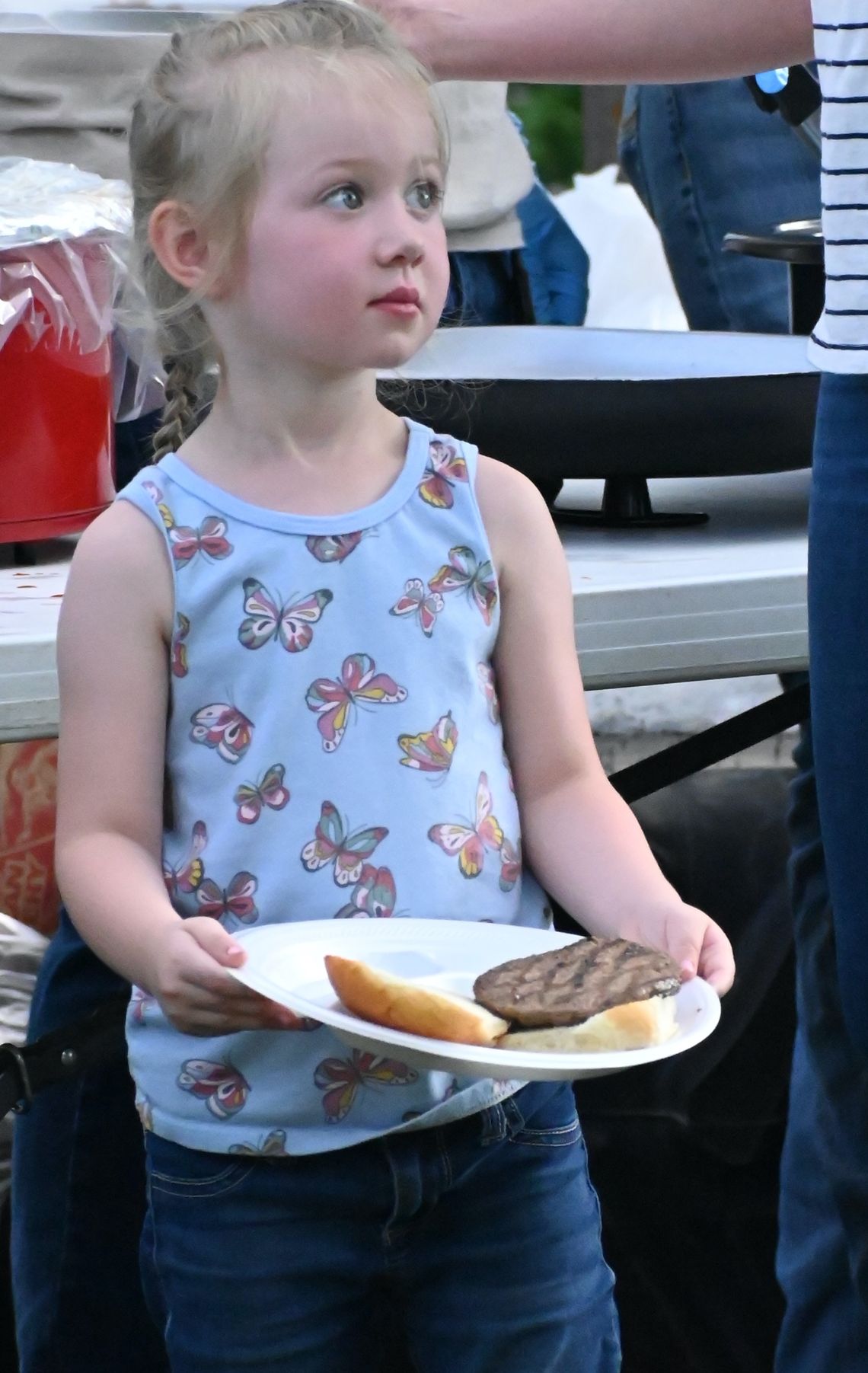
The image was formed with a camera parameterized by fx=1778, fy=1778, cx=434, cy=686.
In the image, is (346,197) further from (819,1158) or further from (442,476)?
(819,1158)

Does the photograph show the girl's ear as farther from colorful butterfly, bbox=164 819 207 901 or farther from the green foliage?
the green foliage

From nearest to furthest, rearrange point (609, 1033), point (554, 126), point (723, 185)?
point (609, 1033), point (723, 185), point (554, 126)

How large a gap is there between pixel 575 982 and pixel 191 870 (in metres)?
0.22

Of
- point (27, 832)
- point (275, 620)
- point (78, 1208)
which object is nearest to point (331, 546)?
point (275, 620)

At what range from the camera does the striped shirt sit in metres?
0.85

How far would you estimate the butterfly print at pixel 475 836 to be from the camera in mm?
929

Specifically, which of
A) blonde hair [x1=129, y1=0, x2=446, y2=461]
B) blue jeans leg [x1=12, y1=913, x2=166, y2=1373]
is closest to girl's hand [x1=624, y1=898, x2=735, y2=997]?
blonde hair [x1=129, y1=0, x2=446, y2=461]

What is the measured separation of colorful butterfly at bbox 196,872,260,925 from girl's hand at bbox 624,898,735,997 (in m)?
0.20

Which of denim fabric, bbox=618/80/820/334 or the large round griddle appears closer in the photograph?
the large round griddle

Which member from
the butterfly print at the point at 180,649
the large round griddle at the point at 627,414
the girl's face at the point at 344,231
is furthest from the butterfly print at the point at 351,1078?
the large round griddle at the point at 627,414

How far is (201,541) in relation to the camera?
3.02ft

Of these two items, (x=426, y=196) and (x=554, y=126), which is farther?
(x=554, y=126)

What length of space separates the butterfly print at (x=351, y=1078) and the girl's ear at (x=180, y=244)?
0.41 metres

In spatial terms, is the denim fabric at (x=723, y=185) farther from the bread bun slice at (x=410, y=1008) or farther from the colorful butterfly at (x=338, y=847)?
the bread bun slice at (x=410, y=1008)
